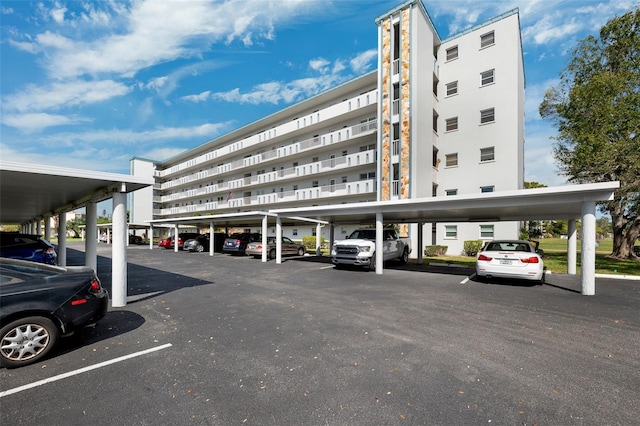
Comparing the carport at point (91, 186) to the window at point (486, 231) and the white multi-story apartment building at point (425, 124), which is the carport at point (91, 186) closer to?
the white multi-story apartment building at point (425, 124)

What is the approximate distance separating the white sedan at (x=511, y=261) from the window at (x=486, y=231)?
13.4 m

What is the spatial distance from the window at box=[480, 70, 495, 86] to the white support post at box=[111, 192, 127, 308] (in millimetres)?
26844

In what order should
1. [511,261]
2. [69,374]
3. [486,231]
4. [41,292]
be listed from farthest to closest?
[486,231], [511,261], [41,292], [69,374]

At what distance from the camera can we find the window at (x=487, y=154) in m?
23.6

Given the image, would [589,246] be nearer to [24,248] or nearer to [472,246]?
[472,246]

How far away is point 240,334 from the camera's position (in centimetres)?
508

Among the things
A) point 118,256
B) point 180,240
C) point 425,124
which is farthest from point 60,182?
point 425,124

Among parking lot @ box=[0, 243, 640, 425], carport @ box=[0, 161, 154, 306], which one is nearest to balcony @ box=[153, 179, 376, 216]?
parking lot @ box=[0, 243, 640, 425]

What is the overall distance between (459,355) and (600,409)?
151 cm

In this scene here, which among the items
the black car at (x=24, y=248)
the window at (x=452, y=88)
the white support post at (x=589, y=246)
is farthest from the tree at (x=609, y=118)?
the black car at (x=24, y=248)

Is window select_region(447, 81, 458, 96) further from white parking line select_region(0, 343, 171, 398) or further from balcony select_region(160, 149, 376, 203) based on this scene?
white parking line select_region(0, 343, 171, 398)

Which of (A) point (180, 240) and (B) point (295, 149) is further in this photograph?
(B) point (295, 149)

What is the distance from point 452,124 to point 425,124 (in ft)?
11.4

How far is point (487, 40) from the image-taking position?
24234 millimetres
